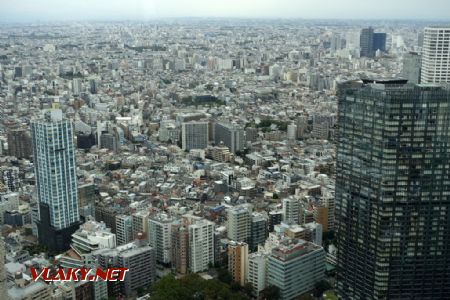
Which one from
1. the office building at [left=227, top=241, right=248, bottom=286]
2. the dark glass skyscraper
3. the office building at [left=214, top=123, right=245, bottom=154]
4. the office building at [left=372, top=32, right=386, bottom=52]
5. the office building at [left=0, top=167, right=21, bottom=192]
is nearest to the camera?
the dark glass skyscraper

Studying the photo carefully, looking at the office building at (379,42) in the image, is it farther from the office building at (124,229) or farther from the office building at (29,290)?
the office building at (29,290)

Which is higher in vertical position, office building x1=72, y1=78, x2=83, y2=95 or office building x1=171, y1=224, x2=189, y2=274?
office building x1=72, y1=78, x2=83, y2=95

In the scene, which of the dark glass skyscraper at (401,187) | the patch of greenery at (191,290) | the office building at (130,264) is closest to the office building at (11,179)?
the office building at (130,264)

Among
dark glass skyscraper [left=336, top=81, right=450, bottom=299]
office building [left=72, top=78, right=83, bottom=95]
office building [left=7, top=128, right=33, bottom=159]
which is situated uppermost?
dark glass skyscraper [left=336, top=81, right=450, bottom=299]

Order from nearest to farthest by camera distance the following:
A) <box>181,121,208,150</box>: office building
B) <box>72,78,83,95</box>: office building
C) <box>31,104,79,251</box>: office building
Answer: <box>31,104,79,251</box>: office building → <box>181,121,208,150</box>: office building → <box>72,78,83,95</box>: office building

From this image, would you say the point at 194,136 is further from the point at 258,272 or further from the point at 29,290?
the point at 29,290

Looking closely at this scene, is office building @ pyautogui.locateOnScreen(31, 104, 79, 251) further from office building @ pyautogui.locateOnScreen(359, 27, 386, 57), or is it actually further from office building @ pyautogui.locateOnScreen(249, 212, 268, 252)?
office building @ pyautogui.locateOnScreen(359, 27, 386, 57)

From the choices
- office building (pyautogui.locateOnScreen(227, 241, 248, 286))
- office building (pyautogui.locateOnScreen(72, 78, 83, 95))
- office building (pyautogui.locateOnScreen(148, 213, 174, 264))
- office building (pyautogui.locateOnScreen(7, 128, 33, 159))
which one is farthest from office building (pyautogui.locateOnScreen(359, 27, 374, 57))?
office building (pyautogui.locateOnScreen(227, 241, 248, 286))
